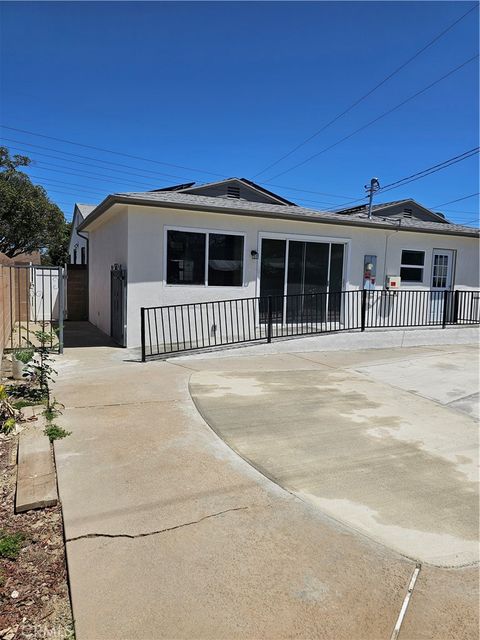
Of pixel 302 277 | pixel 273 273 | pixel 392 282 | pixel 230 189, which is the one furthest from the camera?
pixel 230 189

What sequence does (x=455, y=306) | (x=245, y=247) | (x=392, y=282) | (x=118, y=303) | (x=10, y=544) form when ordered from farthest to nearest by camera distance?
(x=455, y=306) < (x=392, y=282) < (x=245, y=247) < (x=118, y=303) < (x=10, y=544)

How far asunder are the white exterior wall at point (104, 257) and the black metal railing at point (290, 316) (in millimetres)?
1691

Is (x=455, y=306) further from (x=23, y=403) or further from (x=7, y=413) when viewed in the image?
(x=7, y=413)

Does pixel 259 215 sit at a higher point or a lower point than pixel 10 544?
higher

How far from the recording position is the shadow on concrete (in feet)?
33.8

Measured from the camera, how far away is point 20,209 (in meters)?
25.5

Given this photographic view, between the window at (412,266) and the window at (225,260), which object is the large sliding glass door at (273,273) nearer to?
the window at (225,260)

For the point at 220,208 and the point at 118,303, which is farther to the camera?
the point at 118,303

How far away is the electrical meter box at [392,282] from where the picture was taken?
1235cm

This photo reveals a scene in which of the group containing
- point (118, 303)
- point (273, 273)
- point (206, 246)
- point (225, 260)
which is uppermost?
point (206, 246)

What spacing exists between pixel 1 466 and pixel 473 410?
5305 mm

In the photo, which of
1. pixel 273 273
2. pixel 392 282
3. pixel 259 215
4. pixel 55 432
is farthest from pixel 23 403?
pixel 392 282

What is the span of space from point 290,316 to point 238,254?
2004 millimetres

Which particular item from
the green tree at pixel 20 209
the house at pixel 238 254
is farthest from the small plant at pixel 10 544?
the green tree at pixel 20 209
